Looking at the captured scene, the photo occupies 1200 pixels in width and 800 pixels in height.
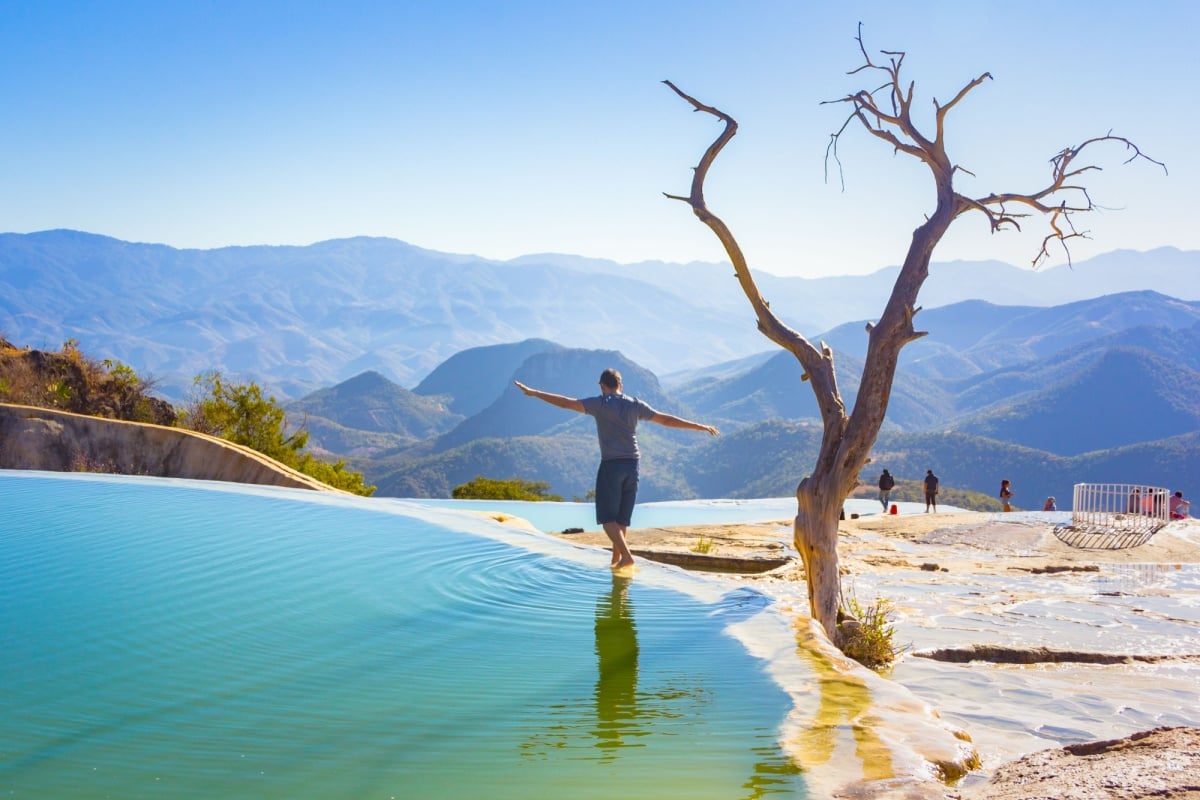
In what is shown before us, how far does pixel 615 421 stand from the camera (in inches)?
276

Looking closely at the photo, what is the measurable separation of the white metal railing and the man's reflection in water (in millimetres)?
11778

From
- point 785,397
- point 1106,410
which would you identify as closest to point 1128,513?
point 1106,410

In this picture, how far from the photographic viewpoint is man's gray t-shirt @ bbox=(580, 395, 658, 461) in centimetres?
703

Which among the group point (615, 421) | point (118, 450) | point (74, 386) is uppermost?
point (74, 386)

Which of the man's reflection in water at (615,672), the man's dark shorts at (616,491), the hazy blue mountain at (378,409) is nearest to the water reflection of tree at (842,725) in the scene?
the man's reflection in water at (615,672)

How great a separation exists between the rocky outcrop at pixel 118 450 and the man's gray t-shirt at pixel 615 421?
6.60 metres

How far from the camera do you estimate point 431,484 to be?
281 ft

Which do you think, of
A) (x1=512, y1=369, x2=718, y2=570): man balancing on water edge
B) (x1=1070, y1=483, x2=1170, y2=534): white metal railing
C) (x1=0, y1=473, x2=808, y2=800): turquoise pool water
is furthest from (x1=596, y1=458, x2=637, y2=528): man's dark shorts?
(x1=1070, y1=483, x2=1170, y2=534): white metal railing

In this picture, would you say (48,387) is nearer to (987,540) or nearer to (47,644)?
(47,644)

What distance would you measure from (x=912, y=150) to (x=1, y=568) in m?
6.54

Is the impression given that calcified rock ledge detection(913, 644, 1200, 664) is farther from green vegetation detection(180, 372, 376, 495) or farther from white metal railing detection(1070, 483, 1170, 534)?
green vegetation detection(180, 372, 376, 495)

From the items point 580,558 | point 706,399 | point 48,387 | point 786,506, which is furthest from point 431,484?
point 706,399

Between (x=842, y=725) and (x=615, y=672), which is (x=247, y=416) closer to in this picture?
Result: (x=615, y=672)

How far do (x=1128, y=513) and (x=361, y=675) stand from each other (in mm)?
15722
